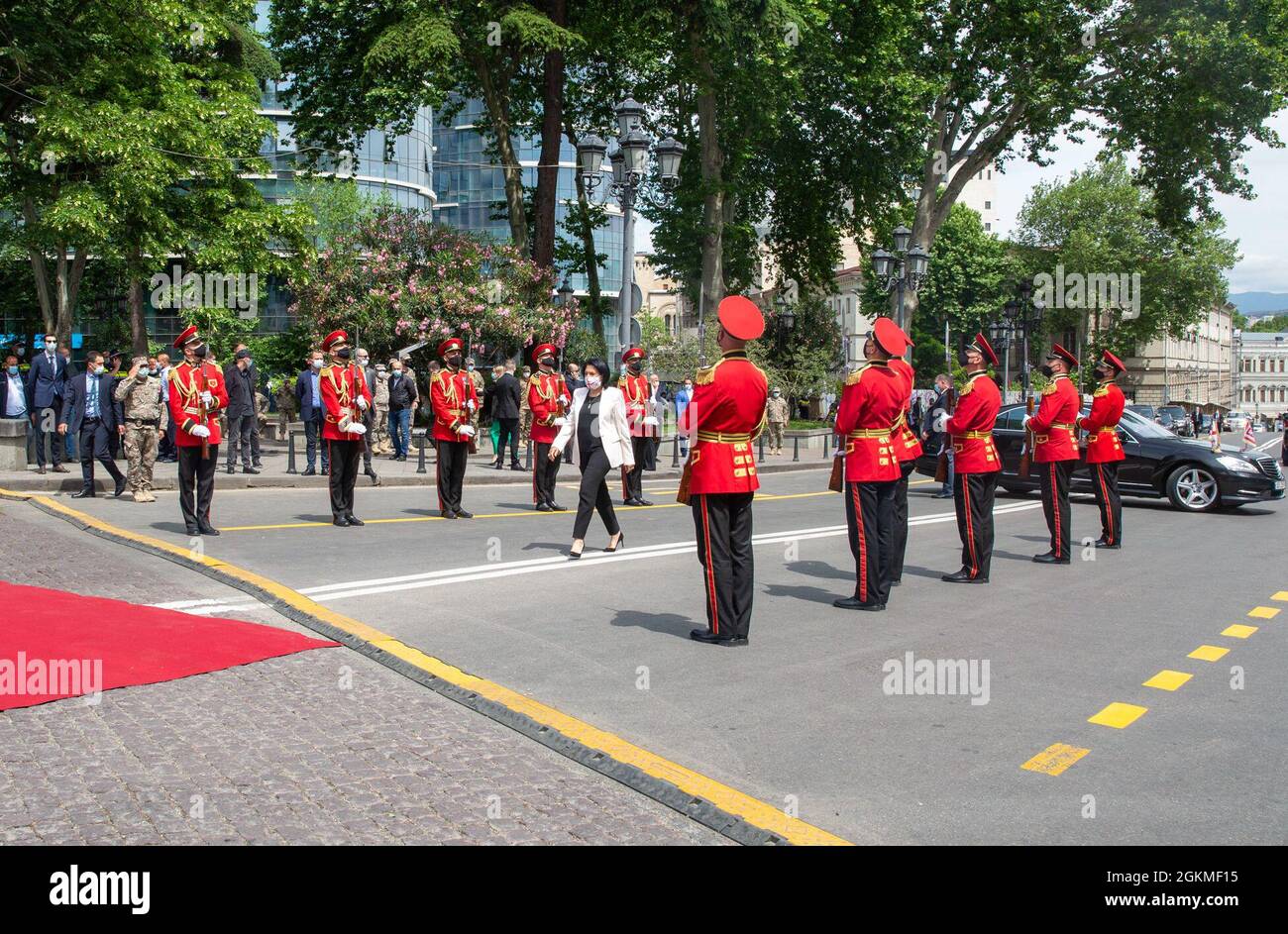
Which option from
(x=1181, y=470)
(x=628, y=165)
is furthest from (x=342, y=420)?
(x=1181, y=470)

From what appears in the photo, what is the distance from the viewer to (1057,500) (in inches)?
454

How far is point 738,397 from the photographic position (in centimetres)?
747

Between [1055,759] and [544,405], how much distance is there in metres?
11.0

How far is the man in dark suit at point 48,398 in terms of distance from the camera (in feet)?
58.5

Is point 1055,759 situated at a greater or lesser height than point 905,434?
lesser

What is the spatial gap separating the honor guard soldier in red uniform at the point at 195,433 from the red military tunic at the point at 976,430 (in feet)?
24.3

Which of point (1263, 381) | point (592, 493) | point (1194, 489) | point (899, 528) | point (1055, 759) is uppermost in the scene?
point (1263, 381)

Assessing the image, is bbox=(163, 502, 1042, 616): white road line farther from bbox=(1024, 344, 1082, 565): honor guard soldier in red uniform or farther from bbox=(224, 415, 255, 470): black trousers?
bbox=(224, 415, 255, 470): black trousers

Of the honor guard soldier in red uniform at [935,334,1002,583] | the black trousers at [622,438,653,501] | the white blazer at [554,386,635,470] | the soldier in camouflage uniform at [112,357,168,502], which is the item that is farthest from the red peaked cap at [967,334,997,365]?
the soldier in camouflage uniform at [112,357,168,502]

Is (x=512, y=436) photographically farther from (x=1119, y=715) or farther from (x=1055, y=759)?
(x=1055, y=759)

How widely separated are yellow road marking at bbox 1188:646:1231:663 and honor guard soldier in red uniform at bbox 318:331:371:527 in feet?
28.4

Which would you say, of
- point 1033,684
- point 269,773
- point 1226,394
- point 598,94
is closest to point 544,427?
point 1033,684

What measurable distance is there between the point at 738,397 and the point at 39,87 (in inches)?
828

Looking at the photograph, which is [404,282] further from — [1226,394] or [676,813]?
[1226,394]
